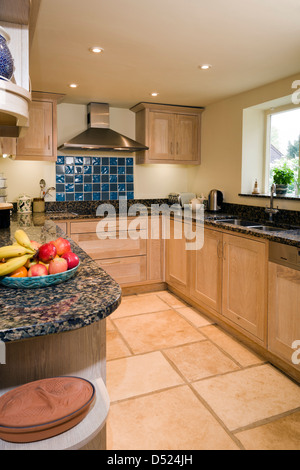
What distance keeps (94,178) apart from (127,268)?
124cm

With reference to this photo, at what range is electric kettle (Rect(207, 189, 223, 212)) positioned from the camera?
405cm

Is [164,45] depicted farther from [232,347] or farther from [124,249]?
[232,347]

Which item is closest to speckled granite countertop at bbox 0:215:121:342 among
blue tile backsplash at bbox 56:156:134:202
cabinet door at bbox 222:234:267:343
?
cabinet door at bbox 222:234:267:343

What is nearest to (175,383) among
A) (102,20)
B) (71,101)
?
(102,20)

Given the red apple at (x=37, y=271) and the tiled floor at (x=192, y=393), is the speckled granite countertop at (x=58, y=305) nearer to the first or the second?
the red apple at (x=37, y=271)

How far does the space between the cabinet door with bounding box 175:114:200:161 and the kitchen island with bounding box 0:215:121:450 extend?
10.8 feet

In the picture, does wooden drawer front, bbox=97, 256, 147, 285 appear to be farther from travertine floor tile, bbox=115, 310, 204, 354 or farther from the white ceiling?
the white ceiling

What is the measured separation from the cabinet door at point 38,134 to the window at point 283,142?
2.37 m

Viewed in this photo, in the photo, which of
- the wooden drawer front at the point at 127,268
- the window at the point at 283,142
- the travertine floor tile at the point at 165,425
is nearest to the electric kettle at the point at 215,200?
the window at the point at 283,142

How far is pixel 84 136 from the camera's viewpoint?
3.93m

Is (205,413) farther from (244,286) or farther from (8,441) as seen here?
(8,441)

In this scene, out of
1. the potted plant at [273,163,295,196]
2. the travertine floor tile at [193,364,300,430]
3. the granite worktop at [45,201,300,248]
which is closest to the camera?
the travertine floor tile at [193,364,300,430]

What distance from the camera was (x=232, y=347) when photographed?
283 cm

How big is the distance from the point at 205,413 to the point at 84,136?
306cm
